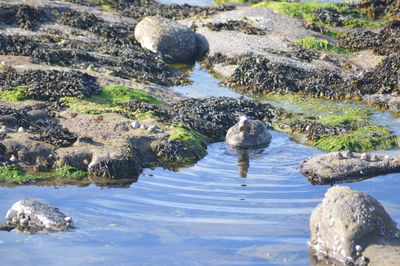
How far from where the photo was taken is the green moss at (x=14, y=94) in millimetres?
12781

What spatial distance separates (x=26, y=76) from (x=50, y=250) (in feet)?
21.6

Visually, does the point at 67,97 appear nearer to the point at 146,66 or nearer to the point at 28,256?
the point at 146,66

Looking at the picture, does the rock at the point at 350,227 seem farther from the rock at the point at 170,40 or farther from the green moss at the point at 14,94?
the rock at the point at 170,40

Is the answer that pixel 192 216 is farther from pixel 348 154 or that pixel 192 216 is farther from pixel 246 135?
pixel 246 135

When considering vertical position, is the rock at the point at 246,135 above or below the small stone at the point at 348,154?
below

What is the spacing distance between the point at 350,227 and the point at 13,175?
5222 millimetres

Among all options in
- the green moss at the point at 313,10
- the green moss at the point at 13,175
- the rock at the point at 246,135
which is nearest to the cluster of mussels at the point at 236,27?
the green moss at the point at 313,10

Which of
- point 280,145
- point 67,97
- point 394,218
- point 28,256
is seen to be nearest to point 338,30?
point 280,145

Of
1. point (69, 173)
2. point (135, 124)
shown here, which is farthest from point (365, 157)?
point (69, 173)

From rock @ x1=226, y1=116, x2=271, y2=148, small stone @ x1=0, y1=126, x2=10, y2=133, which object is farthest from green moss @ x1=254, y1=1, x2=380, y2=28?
small stone @ x1=0, y1=126, x2=10, y2=133

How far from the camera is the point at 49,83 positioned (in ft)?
43.7

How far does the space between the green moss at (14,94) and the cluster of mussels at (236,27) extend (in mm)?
8088

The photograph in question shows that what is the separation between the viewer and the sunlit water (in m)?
7.80

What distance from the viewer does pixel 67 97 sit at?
42.9 feet
